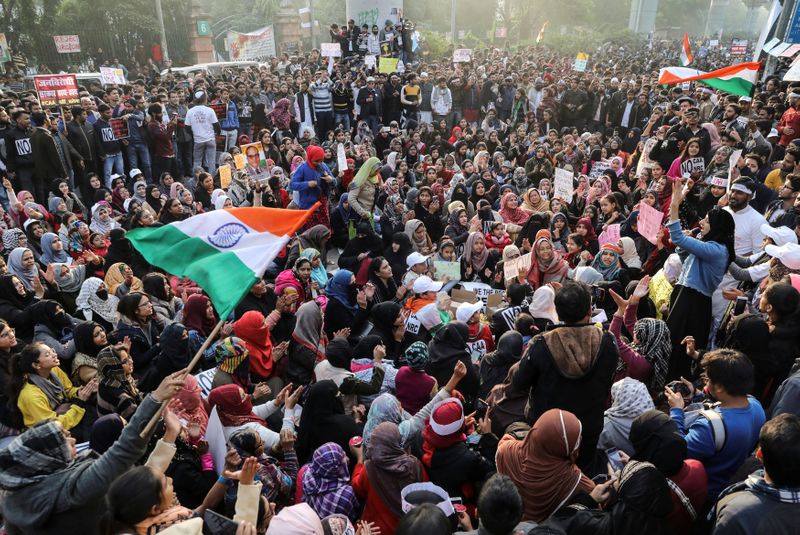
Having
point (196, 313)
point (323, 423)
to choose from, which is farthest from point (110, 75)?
point (323, 423)

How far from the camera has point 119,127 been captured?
35.8ft

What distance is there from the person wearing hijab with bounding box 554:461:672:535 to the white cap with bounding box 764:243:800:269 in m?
2.84

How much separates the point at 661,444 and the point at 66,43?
79.4 feet

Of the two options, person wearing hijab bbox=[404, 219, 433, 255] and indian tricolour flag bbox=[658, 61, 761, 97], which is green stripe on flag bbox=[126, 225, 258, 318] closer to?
person wearing hijab bbox=[404, 219, 433, 255]

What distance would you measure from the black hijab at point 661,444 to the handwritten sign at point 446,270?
→ 445 centimetres

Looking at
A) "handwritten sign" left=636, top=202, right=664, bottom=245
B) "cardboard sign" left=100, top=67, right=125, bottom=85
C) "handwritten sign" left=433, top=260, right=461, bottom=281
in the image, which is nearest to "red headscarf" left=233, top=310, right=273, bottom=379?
"handwritten sign" left=433, top=260, right=461, bottom=281

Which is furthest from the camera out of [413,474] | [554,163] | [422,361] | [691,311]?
[554,163]

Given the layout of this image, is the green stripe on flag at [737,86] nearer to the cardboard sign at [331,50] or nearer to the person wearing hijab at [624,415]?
the person wearing hijab at [624,415]

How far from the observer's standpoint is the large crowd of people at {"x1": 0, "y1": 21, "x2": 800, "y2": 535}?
8.29 feet

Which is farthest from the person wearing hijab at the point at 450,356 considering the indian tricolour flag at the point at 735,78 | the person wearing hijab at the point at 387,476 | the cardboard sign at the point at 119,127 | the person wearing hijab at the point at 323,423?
the cardboard sign at the point at 119,127

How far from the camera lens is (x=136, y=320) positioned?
5062mm

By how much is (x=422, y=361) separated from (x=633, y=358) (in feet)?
4.74

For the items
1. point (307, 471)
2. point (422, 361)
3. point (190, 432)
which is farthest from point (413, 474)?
point (190, 432)

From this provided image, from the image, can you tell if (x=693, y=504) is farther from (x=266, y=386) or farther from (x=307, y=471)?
(x=266, y=386)
